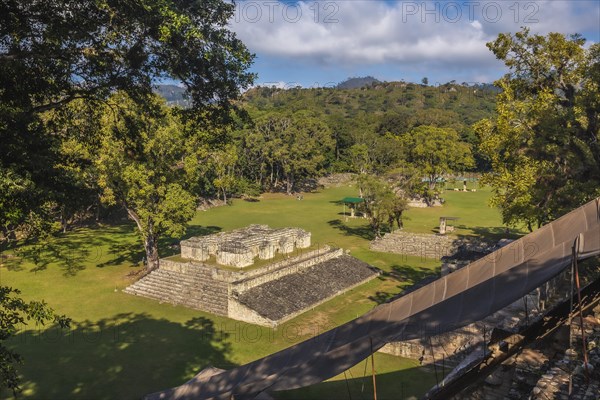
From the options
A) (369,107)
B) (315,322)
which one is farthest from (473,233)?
(369,107)

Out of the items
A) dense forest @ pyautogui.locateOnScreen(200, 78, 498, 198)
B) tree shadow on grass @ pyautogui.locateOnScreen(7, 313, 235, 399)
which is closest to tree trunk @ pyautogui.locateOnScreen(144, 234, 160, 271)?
tree shadow on grass @ pyautogui.locateOnScreen(7, 313, 235, 399)

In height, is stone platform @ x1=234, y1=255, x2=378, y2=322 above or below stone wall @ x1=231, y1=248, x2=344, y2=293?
below

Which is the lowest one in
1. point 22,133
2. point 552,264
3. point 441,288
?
point 441,288

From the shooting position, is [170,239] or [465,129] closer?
[170,239]

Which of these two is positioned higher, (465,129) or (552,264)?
(465,129)

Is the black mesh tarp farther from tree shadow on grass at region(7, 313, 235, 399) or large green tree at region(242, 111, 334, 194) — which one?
large green tree at region(242, 111, 334, 194)

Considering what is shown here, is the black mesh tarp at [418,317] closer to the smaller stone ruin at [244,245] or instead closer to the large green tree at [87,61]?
the large green tree at [87,61]

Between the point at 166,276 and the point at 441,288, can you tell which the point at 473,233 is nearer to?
the point at 166,276
